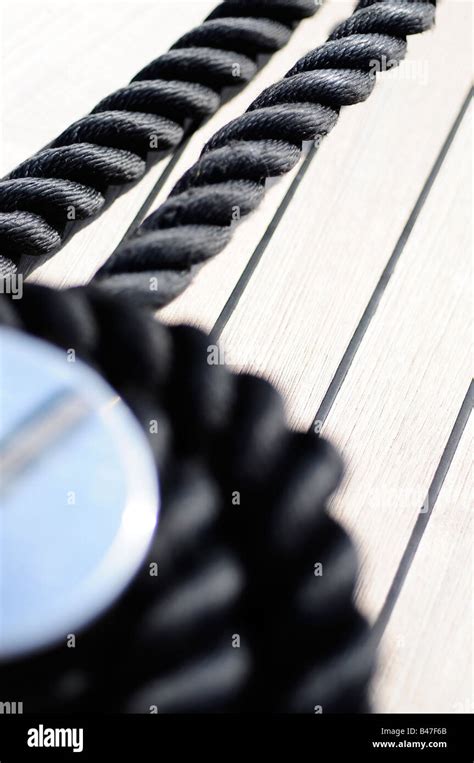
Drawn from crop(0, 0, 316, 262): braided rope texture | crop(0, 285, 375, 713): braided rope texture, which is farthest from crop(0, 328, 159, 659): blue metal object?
crop(0, 0, 316, 262): braided rope texture

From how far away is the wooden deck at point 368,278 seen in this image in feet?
2.09

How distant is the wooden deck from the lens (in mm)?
636

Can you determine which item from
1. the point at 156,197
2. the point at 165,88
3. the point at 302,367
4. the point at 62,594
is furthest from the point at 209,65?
the point at 62,594

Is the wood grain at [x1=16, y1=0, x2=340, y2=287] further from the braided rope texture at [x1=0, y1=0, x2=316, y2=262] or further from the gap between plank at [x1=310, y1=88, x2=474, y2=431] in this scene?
the gap between plank at [x1=310, y1=88, x2=474, y2=431]

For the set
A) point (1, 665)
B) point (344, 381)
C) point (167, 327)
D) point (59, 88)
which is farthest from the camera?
point (59, 88)

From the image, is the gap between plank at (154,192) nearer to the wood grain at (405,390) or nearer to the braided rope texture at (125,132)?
the braided rope texture at (125,132)

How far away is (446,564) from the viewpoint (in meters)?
0.64

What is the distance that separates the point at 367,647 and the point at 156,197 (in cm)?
45

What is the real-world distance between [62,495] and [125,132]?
0.31m

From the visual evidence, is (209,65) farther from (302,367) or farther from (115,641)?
(115,641)

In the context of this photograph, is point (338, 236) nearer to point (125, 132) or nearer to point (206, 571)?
point (125, 132)

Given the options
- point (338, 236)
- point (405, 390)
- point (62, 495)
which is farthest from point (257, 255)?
point (62, 495)

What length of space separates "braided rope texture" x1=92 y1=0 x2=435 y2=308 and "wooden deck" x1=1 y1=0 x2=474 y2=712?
0.49 ft

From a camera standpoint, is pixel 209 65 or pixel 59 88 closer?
pixel 209 65
